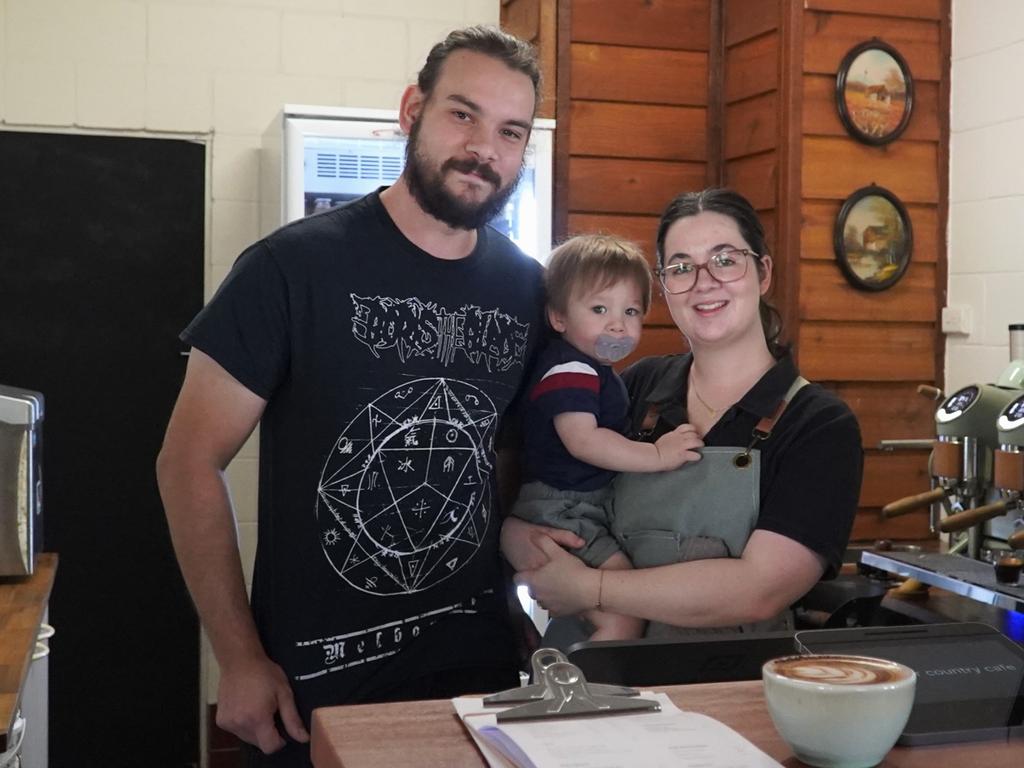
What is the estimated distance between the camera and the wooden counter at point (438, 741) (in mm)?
1043

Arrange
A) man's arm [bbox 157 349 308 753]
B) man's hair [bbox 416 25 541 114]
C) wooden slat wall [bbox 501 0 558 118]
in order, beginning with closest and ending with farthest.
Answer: man's arm [bbox 157 349 308 753]
man's hair [bbox 416 25 541 114]
wooden slat wall [bbox 501 0 558 118]

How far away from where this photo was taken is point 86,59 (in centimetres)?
379

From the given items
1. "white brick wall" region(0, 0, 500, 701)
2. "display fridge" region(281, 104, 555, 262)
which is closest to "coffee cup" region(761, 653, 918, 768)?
"display fridge" region(281, 104, 555, 262)

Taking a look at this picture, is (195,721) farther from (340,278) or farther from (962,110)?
(962,110)

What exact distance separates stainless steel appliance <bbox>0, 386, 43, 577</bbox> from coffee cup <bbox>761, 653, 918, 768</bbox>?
2.17 m

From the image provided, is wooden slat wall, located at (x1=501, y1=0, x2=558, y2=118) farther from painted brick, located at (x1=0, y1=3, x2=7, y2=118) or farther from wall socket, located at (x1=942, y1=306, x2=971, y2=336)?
painted brick, located at (x1=0, y1=3, x2=7, y2=118)

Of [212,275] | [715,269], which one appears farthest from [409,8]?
[715,269]

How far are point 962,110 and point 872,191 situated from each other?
0.36 m

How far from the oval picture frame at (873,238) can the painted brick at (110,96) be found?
2.17 meters

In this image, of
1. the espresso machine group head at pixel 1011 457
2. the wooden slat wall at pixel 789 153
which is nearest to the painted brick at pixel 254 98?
the wooden slat wall at pixel 789 153

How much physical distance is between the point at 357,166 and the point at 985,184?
1805mm

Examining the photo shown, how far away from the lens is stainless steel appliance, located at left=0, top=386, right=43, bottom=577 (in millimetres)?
2766

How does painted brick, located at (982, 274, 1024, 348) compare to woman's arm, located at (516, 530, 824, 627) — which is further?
painted brick, located at (982, 274, 1024, 348)

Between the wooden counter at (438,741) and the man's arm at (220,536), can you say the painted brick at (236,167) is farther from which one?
the wooden counter at (438,741)
